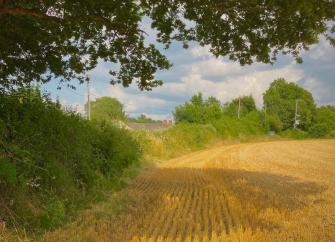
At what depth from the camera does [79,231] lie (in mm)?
8891

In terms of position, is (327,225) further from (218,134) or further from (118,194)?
(218,134)

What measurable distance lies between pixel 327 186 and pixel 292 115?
104 m

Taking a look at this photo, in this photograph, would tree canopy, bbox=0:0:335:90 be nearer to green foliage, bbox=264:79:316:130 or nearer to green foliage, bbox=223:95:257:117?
green foliage, bbox=264:79:316:130

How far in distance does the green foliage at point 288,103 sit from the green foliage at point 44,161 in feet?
341

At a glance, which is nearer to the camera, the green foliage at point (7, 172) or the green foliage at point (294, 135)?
the green foliage at point (7, 172)

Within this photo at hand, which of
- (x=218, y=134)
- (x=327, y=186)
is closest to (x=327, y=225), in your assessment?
(x=327, y=186)

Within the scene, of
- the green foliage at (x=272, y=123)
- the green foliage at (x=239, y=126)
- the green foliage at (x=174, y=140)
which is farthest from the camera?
the green foliage at (x=272, y=123)

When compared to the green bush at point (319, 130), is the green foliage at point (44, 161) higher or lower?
lower

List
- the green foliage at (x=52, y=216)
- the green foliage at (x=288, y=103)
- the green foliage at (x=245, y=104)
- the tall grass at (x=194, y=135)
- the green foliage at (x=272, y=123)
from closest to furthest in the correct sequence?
the green foliage at (x=52, y=216), the tall grass at (x=194, y=135), the green foliage at (x=272, y=123), the green foliage at (x=288, y=103), the green foliage at (x=245, y=104)

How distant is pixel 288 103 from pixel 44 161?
11399 cm

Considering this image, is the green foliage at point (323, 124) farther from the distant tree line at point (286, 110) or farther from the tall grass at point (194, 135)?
the tall grass at point (194, 135)

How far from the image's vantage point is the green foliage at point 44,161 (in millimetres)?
9336

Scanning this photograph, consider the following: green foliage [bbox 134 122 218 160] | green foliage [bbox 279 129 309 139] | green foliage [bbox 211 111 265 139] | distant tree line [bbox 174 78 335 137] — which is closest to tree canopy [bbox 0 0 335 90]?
green foliage [bbox 134 122 218 160]

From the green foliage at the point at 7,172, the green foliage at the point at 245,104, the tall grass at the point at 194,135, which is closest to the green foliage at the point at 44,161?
the green foliage at the point at 7,172
